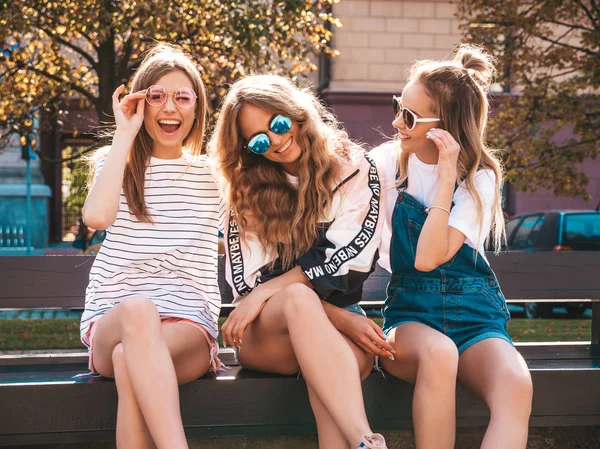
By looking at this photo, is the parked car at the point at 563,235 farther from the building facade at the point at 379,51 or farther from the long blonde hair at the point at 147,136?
the long blonde hair at the point at 147,136

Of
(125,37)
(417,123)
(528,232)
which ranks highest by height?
(125,37)

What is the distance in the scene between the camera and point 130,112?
3.75 m

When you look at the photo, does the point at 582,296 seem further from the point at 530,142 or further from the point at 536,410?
the point at 530,142

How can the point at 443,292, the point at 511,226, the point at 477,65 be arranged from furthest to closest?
the point at 511,226 → the point at 477,65 → the point at 443,292

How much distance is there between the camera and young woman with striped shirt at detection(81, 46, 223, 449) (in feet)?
11.5

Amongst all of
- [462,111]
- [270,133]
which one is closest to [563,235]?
[462,111]

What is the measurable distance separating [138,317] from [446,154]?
1381 mm

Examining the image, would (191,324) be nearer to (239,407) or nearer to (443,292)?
(239,407)

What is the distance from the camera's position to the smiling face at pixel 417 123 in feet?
12.1

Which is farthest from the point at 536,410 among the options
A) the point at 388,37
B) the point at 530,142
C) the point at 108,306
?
the point at 388,37

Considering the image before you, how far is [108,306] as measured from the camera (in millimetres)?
3613

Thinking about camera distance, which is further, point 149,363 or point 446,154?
point 446,154

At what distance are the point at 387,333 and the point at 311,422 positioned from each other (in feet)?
1.60

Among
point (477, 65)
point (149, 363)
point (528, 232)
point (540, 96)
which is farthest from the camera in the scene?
point (528, 232)
